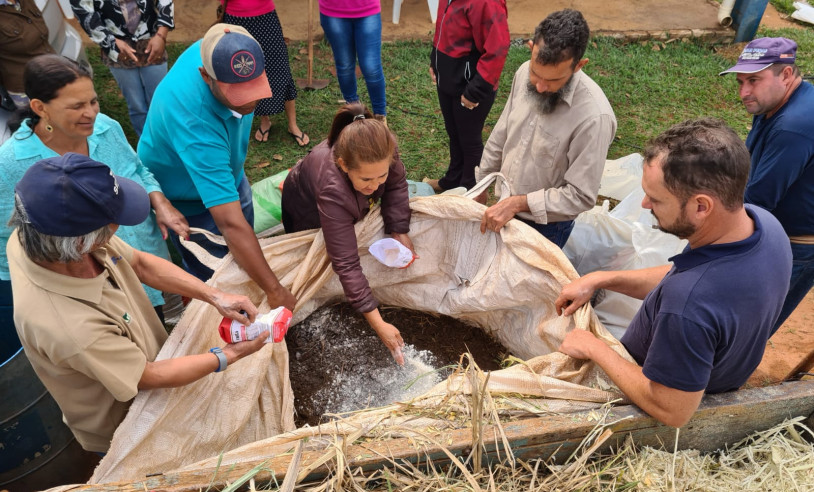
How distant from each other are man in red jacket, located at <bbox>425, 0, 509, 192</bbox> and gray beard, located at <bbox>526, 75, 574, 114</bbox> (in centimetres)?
93

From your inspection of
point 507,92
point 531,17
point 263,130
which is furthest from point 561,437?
point 531,17

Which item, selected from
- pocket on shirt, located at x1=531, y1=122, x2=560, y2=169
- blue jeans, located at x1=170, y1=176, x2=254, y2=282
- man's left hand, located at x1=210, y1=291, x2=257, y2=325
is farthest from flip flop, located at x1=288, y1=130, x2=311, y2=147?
man's left hand, located at x1=210, y1=291, x2=257, y2=325

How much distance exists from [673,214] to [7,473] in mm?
2633

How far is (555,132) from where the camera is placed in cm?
244

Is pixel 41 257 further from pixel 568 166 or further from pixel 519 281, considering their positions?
pixel 568 166

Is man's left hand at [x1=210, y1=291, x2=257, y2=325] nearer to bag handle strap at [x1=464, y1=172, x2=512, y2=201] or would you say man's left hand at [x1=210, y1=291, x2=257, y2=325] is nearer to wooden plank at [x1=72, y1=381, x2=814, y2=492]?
wooden plank at [x1=72, y1=381, x2=814, y2=492]

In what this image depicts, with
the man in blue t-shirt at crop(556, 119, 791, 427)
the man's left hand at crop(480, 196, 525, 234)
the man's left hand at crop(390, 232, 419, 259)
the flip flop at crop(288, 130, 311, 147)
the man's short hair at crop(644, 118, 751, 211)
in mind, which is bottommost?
the flip flop at crop(288, 130, 311, 147)

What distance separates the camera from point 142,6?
3588 mm

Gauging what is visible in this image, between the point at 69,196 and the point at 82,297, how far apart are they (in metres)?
0.29

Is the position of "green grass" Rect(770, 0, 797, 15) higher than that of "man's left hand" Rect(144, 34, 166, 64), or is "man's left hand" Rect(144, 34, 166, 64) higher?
"man's left hand" Rect(144, 34, 166, 64)

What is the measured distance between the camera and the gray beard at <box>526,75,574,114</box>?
2346mm

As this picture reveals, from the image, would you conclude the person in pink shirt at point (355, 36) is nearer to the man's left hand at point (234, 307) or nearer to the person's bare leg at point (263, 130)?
the person's bare leg at point (263, 130)

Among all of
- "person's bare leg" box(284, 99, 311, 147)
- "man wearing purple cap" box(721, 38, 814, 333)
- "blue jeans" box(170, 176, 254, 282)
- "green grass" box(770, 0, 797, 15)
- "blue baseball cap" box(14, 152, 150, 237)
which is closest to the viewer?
"blue baseball cap" box(14, 152, 150, 237)

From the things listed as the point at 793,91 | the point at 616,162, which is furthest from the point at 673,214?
the point at 616,162
